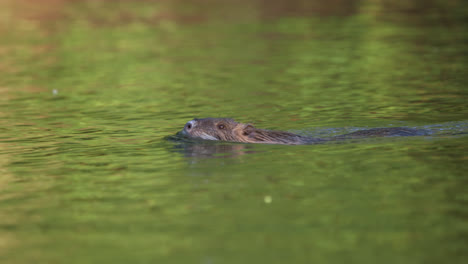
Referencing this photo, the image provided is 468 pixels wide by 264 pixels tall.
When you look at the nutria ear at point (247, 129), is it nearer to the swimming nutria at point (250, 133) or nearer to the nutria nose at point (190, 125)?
the swimming nutria at point (250, 133)

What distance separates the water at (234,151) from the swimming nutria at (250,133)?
0.20 m

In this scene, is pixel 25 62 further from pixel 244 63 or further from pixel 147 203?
pixel 147 203

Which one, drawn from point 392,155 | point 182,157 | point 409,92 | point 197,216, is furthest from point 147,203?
point 409,92

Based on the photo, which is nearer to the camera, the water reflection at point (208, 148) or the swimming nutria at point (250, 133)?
the water reflection at point (208, 148)

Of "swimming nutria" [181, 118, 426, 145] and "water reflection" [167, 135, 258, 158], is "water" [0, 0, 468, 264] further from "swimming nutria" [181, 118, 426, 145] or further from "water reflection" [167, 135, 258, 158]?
"swimming nutria" [181, 118, 426, 145]

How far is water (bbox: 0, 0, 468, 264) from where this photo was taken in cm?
723

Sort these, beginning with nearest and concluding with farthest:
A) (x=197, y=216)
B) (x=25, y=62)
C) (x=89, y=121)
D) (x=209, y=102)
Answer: (x=197, y=216), (x=89, y=121), (x=209, y=102), (x=25, y=62)

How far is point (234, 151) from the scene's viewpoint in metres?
11.4

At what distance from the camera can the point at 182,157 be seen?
1112cm

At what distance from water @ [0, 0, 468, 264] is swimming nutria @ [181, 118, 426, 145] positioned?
0.20m

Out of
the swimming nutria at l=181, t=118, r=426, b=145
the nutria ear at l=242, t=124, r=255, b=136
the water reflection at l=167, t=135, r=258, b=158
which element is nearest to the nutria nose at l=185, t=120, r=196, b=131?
the swimming nutria at l=181, t=118, r=426, b=145

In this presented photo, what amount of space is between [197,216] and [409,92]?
9.78 meters

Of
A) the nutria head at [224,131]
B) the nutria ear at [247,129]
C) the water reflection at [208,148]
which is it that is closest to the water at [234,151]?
the water reflection at [208,148]

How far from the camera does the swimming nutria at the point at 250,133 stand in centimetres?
1173
